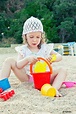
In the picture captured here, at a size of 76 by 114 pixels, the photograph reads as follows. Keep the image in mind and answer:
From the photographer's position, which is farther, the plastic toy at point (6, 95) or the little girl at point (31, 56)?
the little girl at point (31, 56)

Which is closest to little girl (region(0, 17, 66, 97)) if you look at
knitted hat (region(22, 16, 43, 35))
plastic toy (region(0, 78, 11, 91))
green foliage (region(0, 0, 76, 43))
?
knitted hat (region(22, 16, 43, 35))

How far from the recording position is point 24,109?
198 centimetres

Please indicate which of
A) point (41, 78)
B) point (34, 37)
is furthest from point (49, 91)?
point (34, 37)

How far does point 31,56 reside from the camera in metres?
2.51

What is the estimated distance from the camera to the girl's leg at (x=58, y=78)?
2.55 m

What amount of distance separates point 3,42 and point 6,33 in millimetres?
1045

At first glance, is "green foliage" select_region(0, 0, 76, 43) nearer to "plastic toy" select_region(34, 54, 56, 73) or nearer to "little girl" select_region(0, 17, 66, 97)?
"little girl" select_region(0, 17, 66, 97)

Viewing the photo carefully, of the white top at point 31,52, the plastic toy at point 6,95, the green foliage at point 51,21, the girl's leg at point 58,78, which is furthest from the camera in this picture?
the green foliage at point 51,21

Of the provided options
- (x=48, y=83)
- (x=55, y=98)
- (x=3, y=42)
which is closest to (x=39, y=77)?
(x=48, y=83)

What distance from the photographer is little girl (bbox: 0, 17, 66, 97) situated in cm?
258

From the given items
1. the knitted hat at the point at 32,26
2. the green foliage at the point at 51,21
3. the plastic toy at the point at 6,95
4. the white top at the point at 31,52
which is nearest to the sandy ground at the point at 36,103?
the plastic toy at the point at 6,95

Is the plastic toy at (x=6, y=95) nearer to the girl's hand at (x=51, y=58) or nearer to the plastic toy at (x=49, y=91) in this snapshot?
the plastic toy at (x=49, y=91)

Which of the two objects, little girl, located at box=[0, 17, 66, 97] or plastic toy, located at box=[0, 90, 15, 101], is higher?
little girl, located at box=[0, 17, 66, 97]

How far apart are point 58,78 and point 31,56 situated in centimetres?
28
